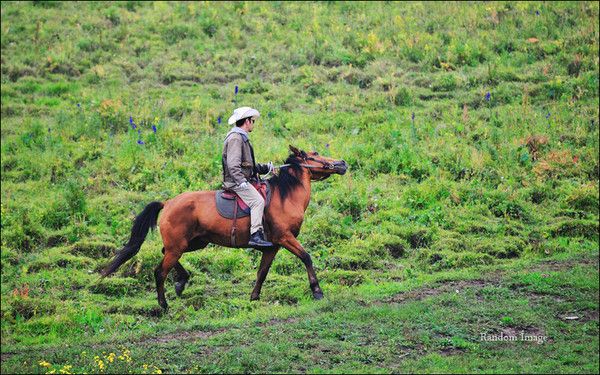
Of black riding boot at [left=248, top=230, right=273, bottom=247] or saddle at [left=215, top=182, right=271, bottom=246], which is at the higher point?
saddle at [left=215, top=182, right=271, bottom=246]

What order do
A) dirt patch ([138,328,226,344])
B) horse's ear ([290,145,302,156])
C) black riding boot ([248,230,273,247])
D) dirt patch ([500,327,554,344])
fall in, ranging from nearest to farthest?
dirt patch ([500,327,554,344]) < dirt patch ([138,328,226,344]) < black riding boot ([248,230,273,247]) < horse's ear ([290,145,302,156])

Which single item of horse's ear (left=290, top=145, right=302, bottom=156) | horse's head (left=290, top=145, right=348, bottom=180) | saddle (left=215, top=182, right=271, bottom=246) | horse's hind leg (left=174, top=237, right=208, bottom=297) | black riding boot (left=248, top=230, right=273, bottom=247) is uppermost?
horse's ear (left=290, top=145, right=302, bottom=156)

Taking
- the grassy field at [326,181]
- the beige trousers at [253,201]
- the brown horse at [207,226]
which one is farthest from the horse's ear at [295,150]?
the grassy field at [326,181]

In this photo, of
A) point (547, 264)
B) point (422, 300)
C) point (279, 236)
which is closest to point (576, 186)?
point (547, 264)

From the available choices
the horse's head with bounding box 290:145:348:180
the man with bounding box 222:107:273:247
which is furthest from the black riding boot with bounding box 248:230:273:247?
the horse's head with bounding box 290:145:348:180

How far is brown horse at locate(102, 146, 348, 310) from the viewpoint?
12047 millimetres

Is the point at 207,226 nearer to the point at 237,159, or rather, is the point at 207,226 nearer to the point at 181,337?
the point at 237,159

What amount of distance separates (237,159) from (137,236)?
213cm

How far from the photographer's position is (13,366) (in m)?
9.80

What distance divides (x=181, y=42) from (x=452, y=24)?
9.14 meters

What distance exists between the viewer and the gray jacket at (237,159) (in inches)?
467

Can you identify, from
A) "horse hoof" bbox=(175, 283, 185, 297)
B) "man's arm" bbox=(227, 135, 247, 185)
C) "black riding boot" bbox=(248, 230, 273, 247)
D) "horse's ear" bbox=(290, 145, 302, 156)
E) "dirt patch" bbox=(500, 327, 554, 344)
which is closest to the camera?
"dirt patch" bbox=(500, 327, 554, 344)

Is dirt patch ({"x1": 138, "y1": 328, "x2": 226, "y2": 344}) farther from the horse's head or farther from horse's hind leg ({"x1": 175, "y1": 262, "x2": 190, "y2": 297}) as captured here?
the horse's head

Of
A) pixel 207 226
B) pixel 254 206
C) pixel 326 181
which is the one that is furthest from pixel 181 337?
pixel 326 181
